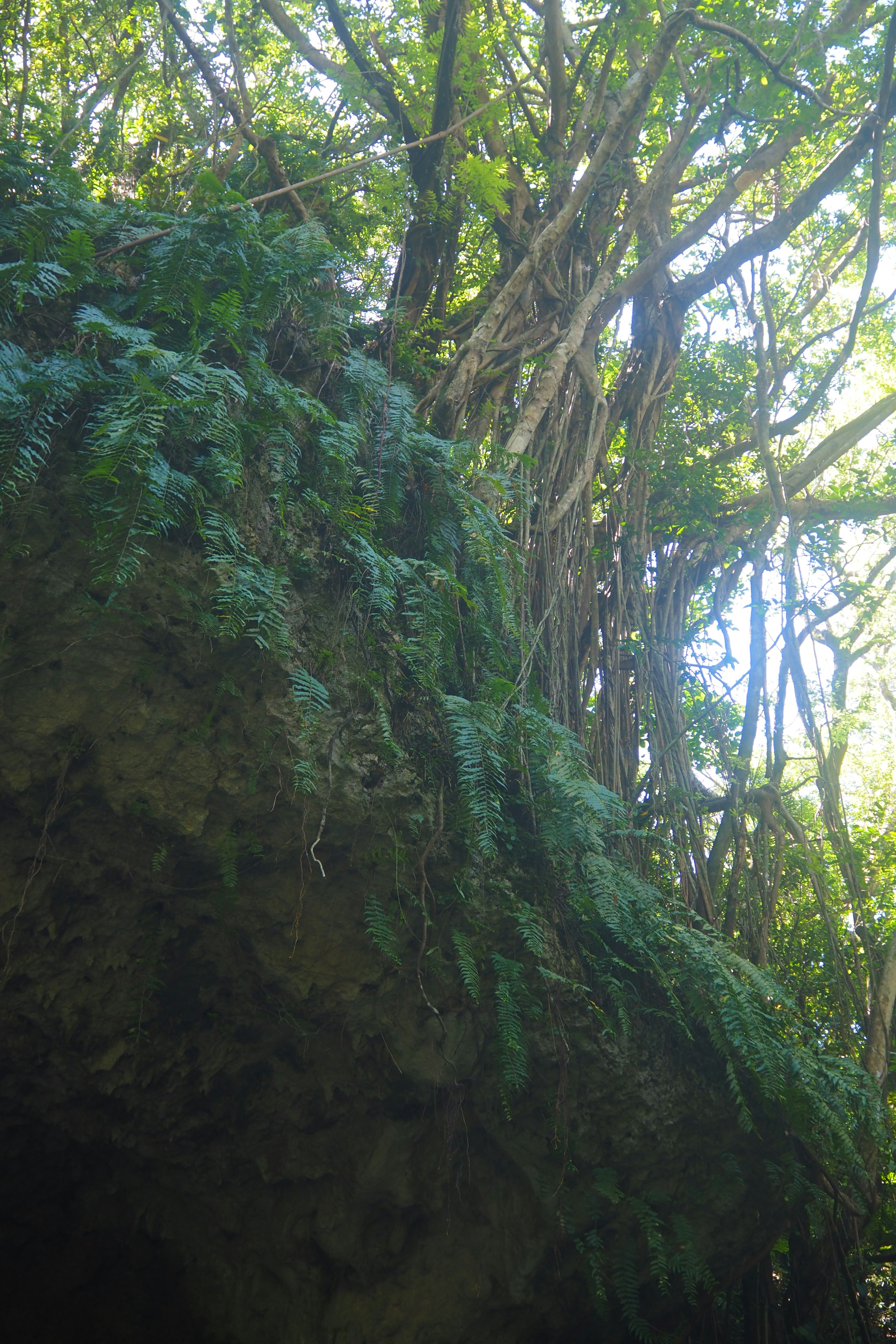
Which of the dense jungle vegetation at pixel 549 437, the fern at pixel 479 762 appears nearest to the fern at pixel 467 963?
the dense jungle vegetation at pixel 549 437

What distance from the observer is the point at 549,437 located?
4184mm

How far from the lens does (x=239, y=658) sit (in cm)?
248

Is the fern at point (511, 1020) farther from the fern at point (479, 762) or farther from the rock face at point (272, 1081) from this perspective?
the fern at point (479, 762)

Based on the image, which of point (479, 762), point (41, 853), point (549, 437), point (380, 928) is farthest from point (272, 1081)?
point (549, 437)

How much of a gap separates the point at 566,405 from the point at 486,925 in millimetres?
2723

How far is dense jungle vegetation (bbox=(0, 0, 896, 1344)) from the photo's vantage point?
2.54 meters

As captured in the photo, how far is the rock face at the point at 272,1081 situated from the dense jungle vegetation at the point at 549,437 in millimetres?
125

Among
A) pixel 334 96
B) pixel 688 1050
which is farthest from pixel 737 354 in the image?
pixel 688 1050

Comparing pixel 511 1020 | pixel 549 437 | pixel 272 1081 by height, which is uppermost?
pixel 549 437

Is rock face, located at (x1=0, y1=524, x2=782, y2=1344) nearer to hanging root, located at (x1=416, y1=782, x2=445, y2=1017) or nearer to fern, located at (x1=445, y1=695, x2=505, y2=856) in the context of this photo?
hanging root, located at (x1=416, y1=782, x2=445, y2=1017)

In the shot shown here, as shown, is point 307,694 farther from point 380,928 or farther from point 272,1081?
point 272,1081

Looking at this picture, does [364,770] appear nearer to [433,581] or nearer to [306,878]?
[306,878]

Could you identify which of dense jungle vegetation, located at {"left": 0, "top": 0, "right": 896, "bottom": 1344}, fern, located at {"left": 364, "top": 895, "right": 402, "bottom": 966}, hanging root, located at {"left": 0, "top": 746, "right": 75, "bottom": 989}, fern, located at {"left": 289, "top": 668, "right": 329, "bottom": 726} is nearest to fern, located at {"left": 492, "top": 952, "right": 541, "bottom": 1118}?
dense jungle vegetation, located at {"left": 0, "top": 0, "right": 896, "bottom": 1344}

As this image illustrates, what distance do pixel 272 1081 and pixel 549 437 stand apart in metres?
3.14
